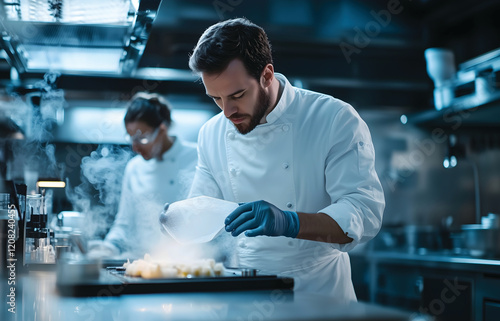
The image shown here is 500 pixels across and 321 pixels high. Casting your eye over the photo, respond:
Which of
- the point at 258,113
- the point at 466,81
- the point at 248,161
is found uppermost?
the point at 466,81

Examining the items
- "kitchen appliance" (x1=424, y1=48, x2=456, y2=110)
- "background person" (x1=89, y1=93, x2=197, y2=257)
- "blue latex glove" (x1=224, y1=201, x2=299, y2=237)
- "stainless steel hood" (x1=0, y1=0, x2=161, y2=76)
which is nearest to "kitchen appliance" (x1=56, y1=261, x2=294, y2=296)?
"blue latex glove" (x1=224, y1=201, x2=299, y2=237)

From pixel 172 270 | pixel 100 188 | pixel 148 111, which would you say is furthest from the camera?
pixel 148 111

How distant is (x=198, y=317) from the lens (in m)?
1.03

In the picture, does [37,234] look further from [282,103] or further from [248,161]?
[282,103]

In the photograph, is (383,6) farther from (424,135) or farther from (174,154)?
(174,154)

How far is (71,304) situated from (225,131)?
3.37 ft

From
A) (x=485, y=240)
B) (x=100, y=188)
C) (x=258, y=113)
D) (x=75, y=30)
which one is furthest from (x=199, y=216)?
(x=485, y=240)

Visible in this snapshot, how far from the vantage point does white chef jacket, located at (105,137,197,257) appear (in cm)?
336

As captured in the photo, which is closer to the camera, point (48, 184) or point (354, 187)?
point (354, 187)

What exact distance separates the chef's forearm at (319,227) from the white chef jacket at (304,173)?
0.34 ft

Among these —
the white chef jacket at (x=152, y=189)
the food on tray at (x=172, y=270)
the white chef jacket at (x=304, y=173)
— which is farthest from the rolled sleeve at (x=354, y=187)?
the white chef jacket at (x=152, y=189)

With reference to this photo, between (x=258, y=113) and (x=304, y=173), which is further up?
(x=258, y=113)

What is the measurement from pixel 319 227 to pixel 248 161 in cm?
48

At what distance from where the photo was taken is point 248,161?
2031mm
